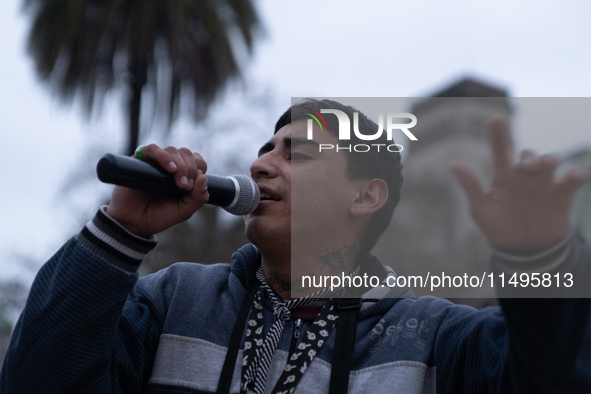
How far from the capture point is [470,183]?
4.26ft

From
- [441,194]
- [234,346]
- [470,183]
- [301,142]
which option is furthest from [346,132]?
[470,183]

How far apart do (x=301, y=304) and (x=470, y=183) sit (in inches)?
45.9

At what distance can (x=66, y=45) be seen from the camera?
9594mm

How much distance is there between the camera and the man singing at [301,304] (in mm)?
1310

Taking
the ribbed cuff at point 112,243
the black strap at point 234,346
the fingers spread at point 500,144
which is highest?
the fingers spread at point 500,144

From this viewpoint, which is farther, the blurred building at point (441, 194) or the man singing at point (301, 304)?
the blurred building at point (441, 194)

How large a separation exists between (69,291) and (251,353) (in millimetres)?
687

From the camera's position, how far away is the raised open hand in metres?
1.22

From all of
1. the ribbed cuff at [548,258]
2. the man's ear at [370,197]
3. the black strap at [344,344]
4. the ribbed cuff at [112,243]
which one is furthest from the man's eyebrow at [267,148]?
the ribbed cuff at [548,258]

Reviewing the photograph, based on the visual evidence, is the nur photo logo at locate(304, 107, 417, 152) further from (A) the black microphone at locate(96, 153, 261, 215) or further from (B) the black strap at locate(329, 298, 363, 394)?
(B) the black strap at locate(329, 298, 363, 394)

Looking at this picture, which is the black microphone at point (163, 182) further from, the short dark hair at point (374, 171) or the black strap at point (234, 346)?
the short dark hair at point (374, 171)

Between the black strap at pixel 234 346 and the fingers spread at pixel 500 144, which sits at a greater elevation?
the fingers spread at pixel 500 144

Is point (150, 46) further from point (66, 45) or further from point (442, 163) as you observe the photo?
point (442, 163)

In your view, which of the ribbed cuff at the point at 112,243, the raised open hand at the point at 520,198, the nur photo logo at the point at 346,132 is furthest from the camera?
the nur photo logo at the point at 346,132
